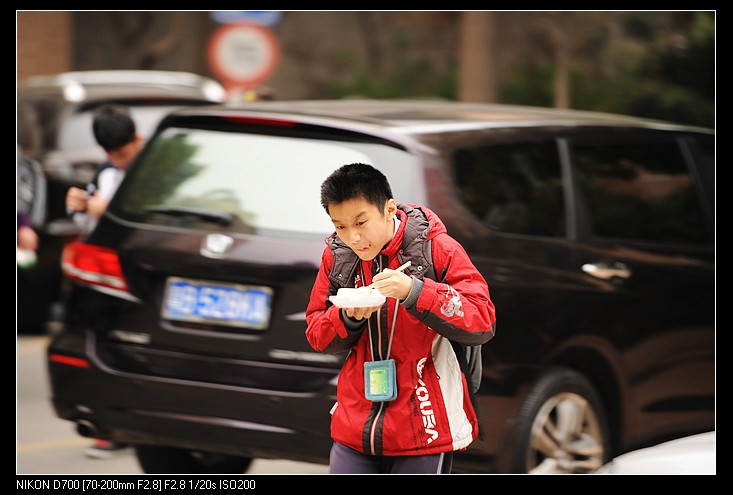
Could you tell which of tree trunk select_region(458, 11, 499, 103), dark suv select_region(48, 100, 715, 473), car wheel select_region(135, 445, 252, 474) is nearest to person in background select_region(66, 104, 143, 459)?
car wheel select_region(135, 445, 252, 474)

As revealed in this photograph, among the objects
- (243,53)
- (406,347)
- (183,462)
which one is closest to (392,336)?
(406,347)

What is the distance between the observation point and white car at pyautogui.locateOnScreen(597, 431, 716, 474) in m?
3.72

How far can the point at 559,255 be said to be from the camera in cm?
473

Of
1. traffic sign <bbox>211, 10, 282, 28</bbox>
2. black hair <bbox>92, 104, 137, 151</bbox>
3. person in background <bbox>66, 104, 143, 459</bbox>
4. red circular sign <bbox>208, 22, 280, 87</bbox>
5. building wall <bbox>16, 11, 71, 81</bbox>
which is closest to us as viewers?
person in background <bbox>66, 104, 143, 459</bbox>

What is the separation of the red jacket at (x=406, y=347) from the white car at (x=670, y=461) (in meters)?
0.75

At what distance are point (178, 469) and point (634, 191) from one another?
227cm

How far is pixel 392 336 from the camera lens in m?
3.20

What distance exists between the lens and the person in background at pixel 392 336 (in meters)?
3.09

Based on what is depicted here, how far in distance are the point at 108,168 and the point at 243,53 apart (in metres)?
5.31

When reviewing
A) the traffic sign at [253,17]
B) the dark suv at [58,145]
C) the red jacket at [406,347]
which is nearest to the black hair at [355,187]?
the red jacket at [406,347]

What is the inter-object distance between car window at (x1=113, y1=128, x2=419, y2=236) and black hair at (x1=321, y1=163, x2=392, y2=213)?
49.0 inches

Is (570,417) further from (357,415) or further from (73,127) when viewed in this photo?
(73,127)

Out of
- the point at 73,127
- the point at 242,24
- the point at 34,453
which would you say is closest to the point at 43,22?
the point at 242,24

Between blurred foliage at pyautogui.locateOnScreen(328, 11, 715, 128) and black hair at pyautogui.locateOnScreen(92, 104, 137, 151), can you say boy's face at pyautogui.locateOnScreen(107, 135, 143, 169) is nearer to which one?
black hair at pyautogui.locateOnScreen(92, 104, 137, 151)
